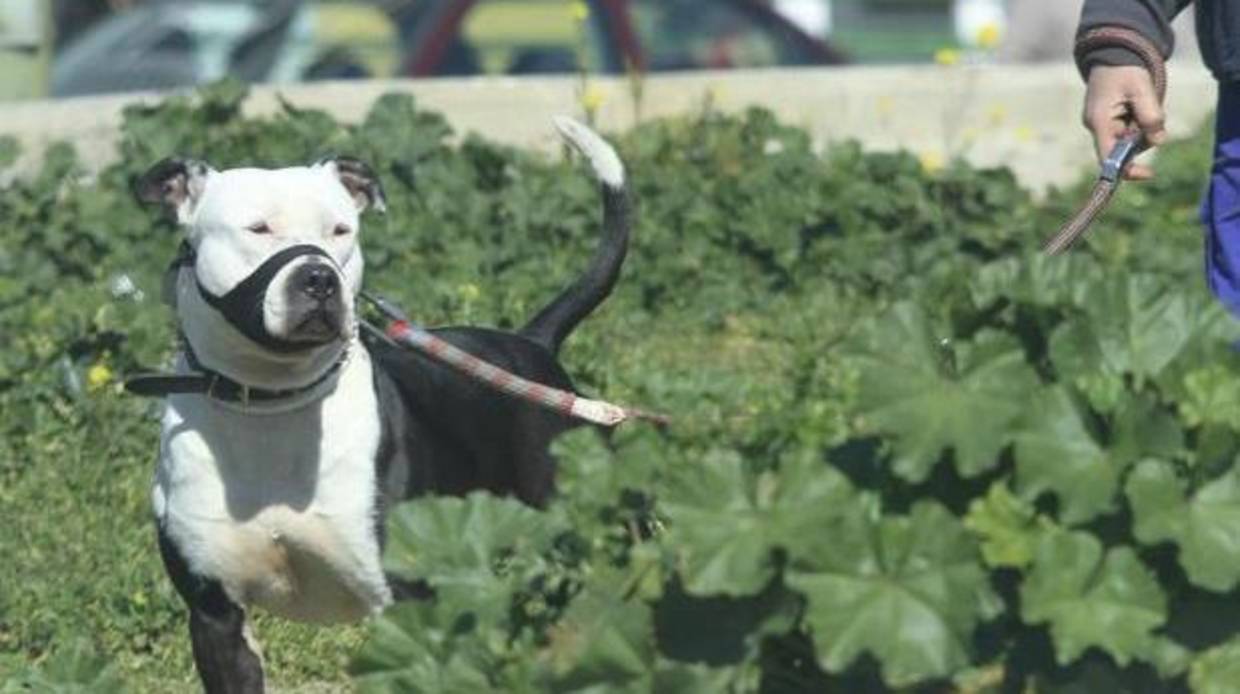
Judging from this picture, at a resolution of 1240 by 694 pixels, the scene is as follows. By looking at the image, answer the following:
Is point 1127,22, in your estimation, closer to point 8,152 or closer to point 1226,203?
point 1226,203

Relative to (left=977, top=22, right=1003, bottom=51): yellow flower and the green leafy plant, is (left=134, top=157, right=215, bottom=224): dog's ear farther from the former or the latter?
(left=977, top=22, right=1003, bottom=51): yellow flower

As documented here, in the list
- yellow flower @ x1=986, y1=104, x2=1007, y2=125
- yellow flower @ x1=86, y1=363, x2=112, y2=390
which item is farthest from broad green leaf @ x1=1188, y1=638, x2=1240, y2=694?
yellow flower @ x1=986, y1=104, x2=1007, y2=125

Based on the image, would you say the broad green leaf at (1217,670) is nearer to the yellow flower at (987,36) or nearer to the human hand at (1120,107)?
the human hand at (1120,107)

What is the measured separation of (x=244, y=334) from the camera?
606cm

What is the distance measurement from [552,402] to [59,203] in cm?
485

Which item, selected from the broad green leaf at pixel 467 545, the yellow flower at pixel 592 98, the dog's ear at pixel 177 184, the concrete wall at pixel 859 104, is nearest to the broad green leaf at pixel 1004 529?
the broad green leaf at pixel 467 545

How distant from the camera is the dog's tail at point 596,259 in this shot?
7.27 meters

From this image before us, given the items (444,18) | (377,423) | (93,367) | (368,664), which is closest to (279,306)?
(377,423)

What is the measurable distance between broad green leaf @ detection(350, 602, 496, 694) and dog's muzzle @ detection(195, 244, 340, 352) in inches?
53.3

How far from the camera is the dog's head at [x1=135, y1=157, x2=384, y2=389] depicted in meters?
5.92

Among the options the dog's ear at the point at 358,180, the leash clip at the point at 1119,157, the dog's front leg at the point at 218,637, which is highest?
the leash clip at the point at 1119,157

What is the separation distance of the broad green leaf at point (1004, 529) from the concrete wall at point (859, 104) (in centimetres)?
767

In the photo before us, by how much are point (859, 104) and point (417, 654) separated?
818 cm

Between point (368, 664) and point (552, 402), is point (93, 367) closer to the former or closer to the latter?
point (552, 402)
